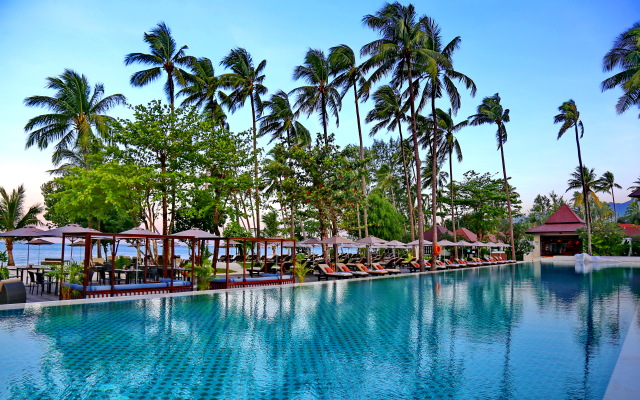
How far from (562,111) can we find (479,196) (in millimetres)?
10623

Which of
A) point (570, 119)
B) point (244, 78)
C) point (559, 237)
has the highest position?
point (570, 119)

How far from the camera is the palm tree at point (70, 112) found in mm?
24750

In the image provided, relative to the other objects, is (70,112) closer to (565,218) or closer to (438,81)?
(438,81)

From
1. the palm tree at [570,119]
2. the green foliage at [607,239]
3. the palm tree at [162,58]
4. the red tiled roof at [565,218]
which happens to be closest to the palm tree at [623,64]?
the palm tree at [570,119]

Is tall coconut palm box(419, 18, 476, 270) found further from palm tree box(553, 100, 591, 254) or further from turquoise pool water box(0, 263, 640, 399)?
palm tree box(553, 100, 591, 254)

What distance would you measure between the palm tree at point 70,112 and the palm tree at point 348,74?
13321 mm

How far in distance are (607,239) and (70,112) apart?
4379 cm

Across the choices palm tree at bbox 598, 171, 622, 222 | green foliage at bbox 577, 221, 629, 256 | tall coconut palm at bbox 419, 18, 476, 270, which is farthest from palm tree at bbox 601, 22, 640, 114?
palm tree at bbox 598, 171, 622, 222

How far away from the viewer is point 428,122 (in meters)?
32.8

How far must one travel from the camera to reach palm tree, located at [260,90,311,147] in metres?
31.5

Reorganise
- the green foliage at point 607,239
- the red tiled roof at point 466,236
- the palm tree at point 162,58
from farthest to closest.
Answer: the red tiled roof at point 466,236
the green foliage at point 607,239
the palm tree at point 162,58

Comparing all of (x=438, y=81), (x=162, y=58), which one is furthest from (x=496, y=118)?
(x=162, y=58)

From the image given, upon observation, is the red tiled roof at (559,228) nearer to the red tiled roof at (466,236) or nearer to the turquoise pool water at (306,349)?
the red tiled roof at (466,236)

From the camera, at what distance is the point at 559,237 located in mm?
47500
